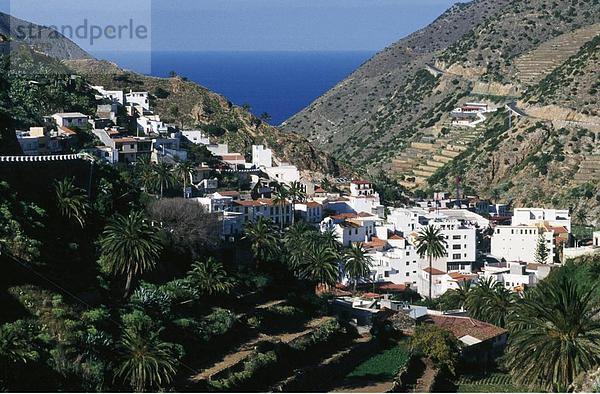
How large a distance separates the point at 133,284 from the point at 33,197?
4969 millimetres

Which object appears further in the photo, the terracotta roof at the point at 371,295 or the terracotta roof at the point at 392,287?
the terracotta roof at the point at 392,287

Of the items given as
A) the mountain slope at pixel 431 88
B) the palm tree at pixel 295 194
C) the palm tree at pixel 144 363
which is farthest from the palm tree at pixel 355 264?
the mountain slope at pixel 431 88

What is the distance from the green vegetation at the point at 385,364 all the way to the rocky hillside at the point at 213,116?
37312 mm

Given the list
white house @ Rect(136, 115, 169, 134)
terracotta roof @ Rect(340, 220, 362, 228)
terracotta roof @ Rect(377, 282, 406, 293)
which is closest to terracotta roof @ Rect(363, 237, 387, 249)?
terracotta roof @ Rect(340, 220, 362, 228)

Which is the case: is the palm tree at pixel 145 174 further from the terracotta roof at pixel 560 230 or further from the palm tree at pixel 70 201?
the terracotta roof at pixel 560 230

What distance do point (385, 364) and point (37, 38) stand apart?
183 feet

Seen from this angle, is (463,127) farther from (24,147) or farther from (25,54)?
(24,147)

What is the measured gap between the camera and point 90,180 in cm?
4331

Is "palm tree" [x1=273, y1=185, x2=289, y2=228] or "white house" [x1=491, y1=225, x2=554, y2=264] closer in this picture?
"palm tree" [x1=273, y1=185, x2=289, y2=228]

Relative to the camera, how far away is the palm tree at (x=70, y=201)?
40094 millimetres

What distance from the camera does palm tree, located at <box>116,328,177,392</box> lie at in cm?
3191

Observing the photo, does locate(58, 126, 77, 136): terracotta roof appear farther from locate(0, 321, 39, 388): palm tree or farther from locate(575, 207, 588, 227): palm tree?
locate(575, 207, 588, 227): palm tree

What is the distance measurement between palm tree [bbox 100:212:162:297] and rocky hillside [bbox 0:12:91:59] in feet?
139

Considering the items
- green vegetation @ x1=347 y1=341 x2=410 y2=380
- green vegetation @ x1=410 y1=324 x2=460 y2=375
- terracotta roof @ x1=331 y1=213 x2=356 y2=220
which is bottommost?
green vegetation @ x1=347 y1=341 x2=410 y2=380
